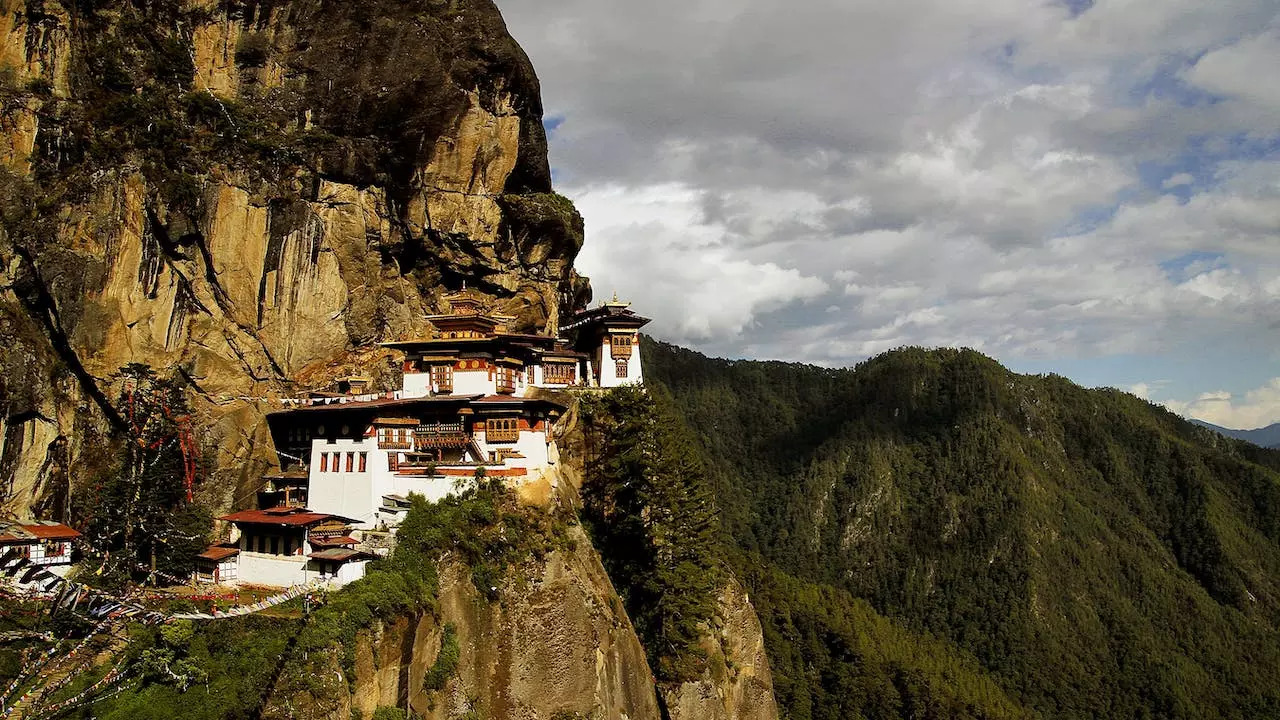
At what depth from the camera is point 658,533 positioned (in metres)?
48.6

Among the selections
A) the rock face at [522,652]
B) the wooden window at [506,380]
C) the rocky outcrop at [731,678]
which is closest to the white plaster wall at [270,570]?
the rock face at [522,652]

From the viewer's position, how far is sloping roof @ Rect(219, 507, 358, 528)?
40.8 m

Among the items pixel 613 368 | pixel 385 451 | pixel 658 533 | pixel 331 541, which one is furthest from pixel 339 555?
pixel 613 368

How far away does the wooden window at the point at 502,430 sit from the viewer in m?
46.4

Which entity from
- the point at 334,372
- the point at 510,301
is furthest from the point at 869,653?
the point at 334,372

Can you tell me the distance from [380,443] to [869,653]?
8003 cm

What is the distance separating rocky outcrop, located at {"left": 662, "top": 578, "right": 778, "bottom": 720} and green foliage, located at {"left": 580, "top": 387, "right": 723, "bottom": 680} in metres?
1.23

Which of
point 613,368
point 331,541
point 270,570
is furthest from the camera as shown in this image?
point 613,368

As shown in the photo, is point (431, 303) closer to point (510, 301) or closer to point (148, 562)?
point (510, 301)

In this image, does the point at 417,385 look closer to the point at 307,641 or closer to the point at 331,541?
the point at 331,541

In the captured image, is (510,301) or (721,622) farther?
(510,301)

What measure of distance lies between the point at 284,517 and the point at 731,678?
2974cm

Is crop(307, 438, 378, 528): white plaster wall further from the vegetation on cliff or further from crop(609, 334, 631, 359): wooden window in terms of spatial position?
crop(609, 334, 631, 359): wooden window

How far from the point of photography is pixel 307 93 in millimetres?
56875
